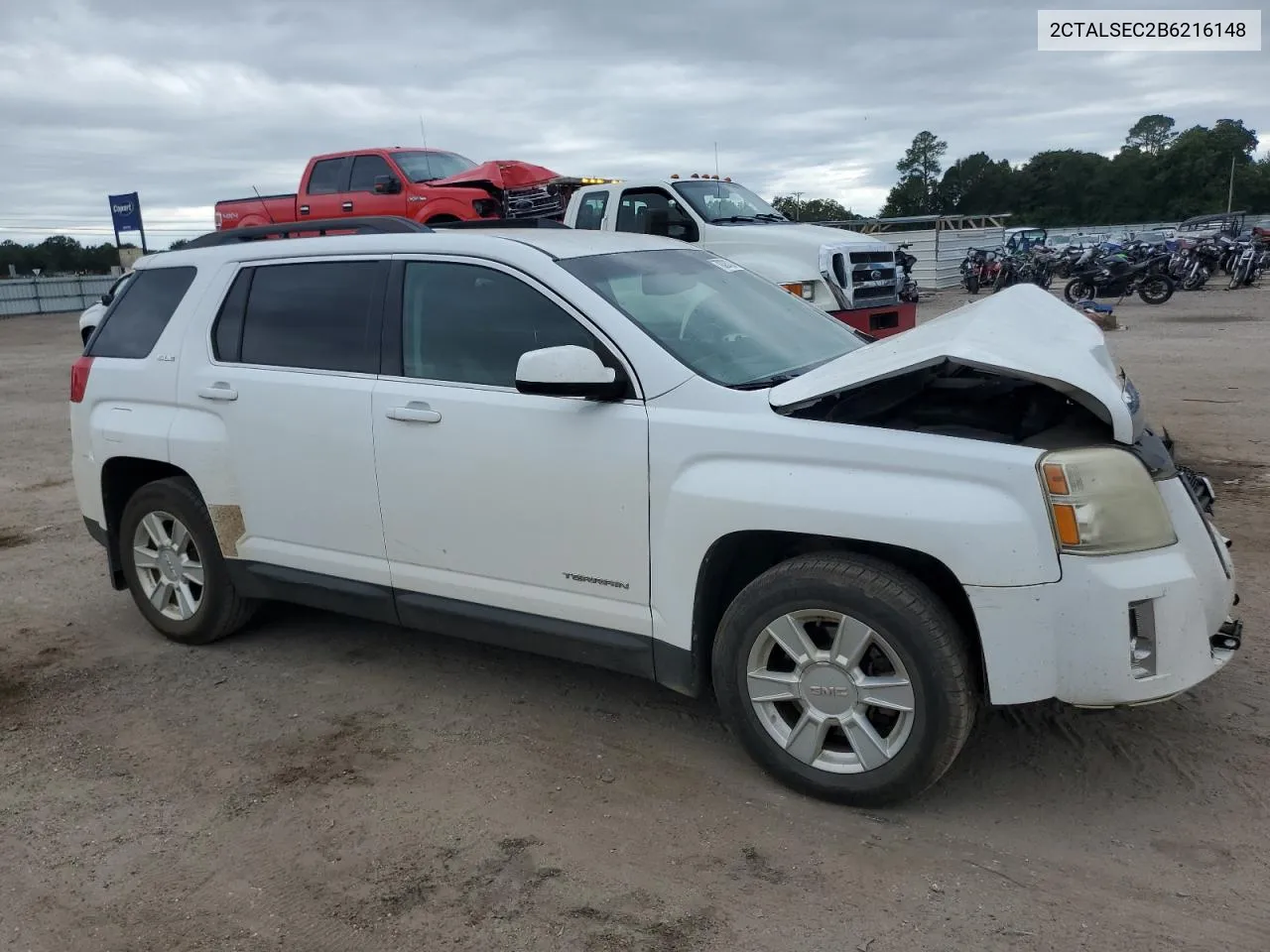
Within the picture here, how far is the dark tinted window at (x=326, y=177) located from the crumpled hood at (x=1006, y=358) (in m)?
12.2

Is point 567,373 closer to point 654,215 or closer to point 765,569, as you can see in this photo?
point 765,569

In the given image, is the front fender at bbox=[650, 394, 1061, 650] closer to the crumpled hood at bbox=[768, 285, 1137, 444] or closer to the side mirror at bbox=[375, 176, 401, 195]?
the crumpled hood at bbox=[768, 285, 1137, 444]

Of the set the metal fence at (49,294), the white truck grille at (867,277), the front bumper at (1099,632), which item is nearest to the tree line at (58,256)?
the metal fence at (49,294)

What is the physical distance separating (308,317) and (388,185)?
9.67 meters

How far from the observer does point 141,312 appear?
203 inches

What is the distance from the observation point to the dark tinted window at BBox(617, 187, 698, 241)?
12.0m

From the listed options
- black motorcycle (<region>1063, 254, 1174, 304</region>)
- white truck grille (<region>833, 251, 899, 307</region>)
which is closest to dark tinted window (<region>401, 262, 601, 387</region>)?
white truck grille (<region>833, 251, 899, 307</region>)

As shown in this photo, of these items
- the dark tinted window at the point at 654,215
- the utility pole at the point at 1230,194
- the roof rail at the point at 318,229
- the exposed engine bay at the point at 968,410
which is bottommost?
the exposed engine bay at the point at 968,410

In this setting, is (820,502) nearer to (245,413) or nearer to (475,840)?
(475,840)

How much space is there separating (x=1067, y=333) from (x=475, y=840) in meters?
2.63

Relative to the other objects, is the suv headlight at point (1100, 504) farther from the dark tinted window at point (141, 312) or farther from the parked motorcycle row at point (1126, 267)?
the parked motorcycle row at point (1126, 267)

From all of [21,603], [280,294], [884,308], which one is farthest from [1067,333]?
[884,308]

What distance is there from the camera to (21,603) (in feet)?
19.5

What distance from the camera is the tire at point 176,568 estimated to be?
4.93 metres
